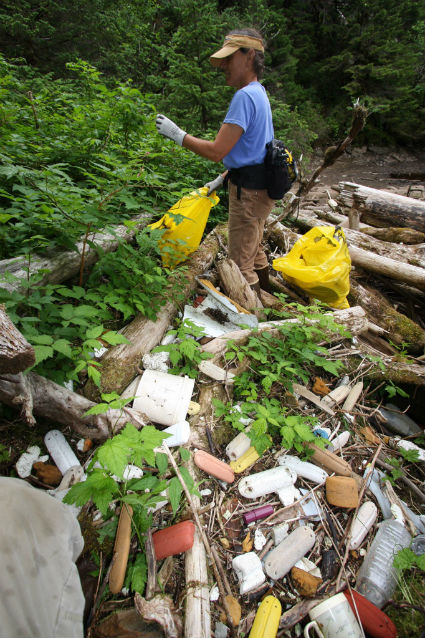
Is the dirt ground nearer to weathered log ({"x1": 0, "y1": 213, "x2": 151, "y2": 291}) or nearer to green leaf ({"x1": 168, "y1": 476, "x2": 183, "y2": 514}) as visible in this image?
weathered log ({"x1": 0, "y1": 213, "x2": 151, "y2": 291})

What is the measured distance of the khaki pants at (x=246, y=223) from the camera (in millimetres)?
2863

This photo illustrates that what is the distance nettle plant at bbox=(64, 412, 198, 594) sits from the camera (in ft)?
3.78

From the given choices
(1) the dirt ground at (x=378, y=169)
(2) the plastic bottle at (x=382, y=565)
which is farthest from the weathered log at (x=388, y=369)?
(1) the dirt ground at (x=378, y=169)

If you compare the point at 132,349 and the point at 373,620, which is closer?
the point at 373,620

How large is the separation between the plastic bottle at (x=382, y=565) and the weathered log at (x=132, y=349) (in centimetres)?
172

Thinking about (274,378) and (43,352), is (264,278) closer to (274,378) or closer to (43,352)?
(274,378)

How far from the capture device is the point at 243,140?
2547 mm

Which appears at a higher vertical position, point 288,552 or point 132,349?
point 132,349

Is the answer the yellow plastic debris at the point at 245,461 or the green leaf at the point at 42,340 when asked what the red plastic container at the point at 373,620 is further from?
the green leaf at the point at 42,340

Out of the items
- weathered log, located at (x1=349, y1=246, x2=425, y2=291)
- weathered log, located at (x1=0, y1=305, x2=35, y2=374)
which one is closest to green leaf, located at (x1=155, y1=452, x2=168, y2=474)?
weathered log, located at (x1=0, y1=305, x2=35, y2=374)

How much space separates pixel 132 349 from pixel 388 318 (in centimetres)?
299

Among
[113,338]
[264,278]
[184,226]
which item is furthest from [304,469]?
[264,278]

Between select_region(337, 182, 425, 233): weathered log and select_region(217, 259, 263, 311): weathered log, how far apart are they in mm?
3742

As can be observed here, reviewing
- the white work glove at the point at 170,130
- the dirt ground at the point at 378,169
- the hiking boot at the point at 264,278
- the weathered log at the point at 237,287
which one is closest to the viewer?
the white work glove at the point at 170,130
